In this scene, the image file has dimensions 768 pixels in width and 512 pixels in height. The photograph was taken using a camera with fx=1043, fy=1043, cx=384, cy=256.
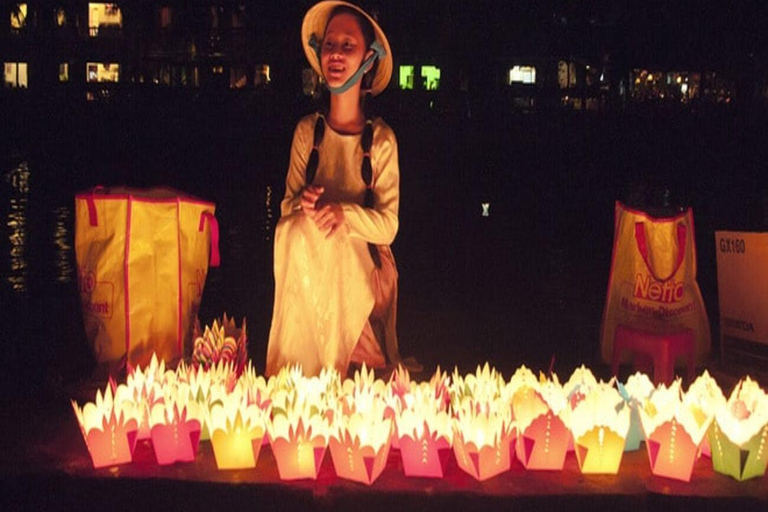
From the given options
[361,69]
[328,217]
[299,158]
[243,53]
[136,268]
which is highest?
[243,53]

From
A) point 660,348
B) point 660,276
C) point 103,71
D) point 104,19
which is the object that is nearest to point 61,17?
point 104,19

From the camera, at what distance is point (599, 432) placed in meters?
4.11

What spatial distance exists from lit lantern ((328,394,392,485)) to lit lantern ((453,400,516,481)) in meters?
0.28

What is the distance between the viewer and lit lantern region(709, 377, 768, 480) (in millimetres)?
4086

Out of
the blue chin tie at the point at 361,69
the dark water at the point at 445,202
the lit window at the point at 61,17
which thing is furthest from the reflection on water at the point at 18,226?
the lit window at the point at 61,17

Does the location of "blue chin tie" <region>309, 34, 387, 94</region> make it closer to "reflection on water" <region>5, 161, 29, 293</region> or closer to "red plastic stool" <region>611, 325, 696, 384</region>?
"red plastic stool" <region>611, 325, 696, 384</region>

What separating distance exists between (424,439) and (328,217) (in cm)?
138

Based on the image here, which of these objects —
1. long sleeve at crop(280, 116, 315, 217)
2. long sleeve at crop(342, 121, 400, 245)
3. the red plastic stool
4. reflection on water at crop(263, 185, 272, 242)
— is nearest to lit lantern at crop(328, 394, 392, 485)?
long sleeve at crop(342, 121, 400, 245)

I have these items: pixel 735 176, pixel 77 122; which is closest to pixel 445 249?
pixel 735 176

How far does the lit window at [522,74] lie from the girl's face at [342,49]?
41.0 metres

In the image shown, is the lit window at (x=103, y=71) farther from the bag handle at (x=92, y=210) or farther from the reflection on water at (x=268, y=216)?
the bag handle at (x=92, y=210)

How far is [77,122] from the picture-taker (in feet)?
97.0

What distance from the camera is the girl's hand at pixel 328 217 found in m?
5.04

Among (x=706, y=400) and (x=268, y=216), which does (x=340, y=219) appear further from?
(x=268, y=216)
